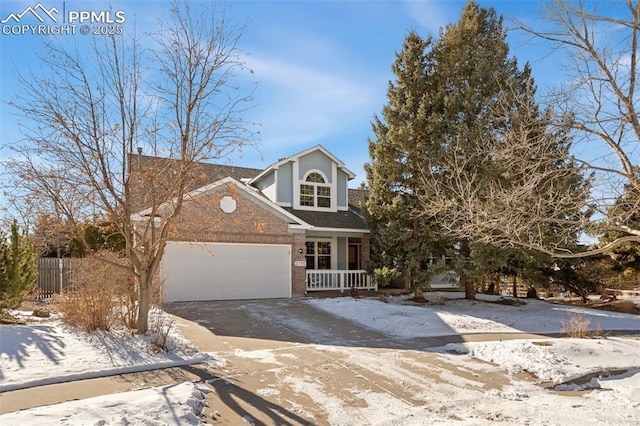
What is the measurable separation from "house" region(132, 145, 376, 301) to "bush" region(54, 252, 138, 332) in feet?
5.74

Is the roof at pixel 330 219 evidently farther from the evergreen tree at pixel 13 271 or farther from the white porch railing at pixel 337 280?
the evergreen tree at pixel 13 271

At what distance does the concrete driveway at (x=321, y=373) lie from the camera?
5.51m

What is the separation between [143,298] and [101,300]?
3.34ft

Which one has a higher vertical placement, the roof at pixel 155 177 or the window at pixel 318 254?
the roof at pixel 155 177

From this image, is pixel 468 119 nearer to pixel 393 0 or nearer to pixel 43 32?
pixel 393 0

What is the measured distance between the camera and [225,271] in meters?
15.7

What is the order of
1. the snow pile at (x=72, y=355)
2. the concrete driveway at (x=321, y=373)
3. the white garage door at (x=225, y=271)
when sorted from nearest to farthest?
the concrete driveway at (x=321, y=373) < the snow pile at (x=72, y=355) < the white garage door at (x=225, y=271)

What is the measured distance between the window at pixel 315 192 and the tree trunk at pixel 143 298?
11527mm

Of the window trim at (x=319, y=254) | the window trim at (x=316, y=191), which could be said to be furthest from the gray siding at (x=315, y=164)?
the window trim at (x=319, y=254)

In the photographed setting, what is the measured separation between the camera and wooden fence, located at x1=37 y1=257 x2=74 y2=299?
1680 centimetres

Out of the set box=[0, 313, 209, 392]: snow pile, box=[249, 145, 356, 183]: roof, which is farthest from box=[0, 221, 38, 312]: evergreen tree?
box=[249, 145, 356, 183]: roof

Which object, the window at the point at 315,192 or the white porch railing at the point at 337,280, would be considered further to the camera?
the window at the point at 315,192

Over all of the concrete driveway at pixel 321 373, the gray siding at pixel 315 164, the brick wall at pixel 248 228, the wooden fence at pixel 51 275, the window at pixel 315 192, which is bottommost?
the concrete driveway at pixel 321 373

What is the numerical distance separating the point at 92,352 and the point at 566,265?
1782 cm
